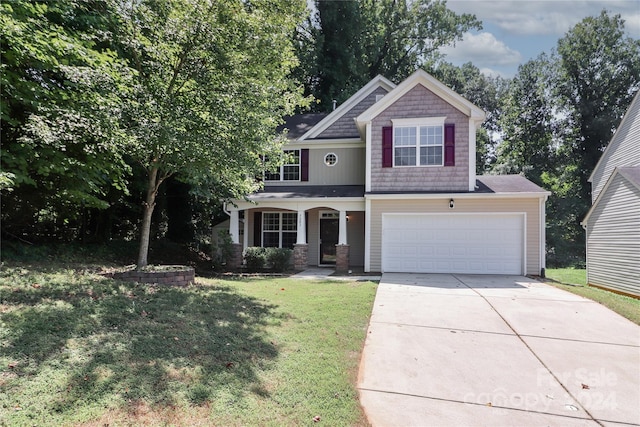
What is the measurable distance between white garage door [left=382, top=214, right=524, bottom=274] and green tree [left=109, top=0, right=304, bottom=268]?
6182 millimetres

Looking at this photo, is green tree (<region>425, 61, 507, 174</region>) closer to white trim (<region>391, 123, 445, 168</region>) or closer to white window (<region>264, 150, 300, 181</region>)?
white trim (<region>391, 123, 445, 168</region>)

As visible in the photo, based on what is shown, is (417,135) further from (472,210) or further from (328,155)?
(328,155)

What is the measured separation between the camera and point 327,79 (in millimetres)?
23594

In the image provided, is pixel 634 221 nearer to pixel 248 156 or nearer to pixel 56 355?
pixel 248 156

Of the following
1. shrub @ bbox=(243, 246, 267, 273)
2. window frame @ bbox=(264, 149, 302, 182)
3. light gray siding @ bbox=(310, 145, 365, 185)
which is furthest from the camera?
window frame @ bbox=(264, 149, 302, 182)

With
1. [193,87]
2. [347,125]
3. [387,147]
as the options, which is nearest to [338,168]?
[347,125]

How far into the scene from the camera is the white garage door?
11344mm

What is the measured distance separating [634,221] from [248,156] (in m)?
9.86

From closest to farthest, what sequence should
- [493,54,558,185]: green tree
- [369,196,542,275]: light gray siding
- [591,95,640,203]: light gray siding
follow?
[369,196,542,275]: light gray siding → [591,95,640,203]: light gray siding → [493,54,558,185]: green tree

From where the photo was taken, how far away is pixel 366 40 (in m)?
24.4

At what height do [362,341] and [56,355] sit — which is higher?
[56,355]

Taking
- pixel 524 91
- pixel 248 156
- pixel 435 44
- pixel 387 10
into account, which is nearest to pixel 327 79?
pixel 387 10

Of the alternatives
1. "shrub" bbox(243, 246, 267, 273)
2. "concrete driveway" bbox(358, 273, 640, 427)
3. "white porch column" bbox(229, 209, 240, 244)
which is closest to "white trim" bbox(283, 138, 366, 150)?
"white porch column" bbox(229, 209, 240, 244)

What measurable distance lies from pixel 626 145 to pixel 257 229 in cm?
1483
